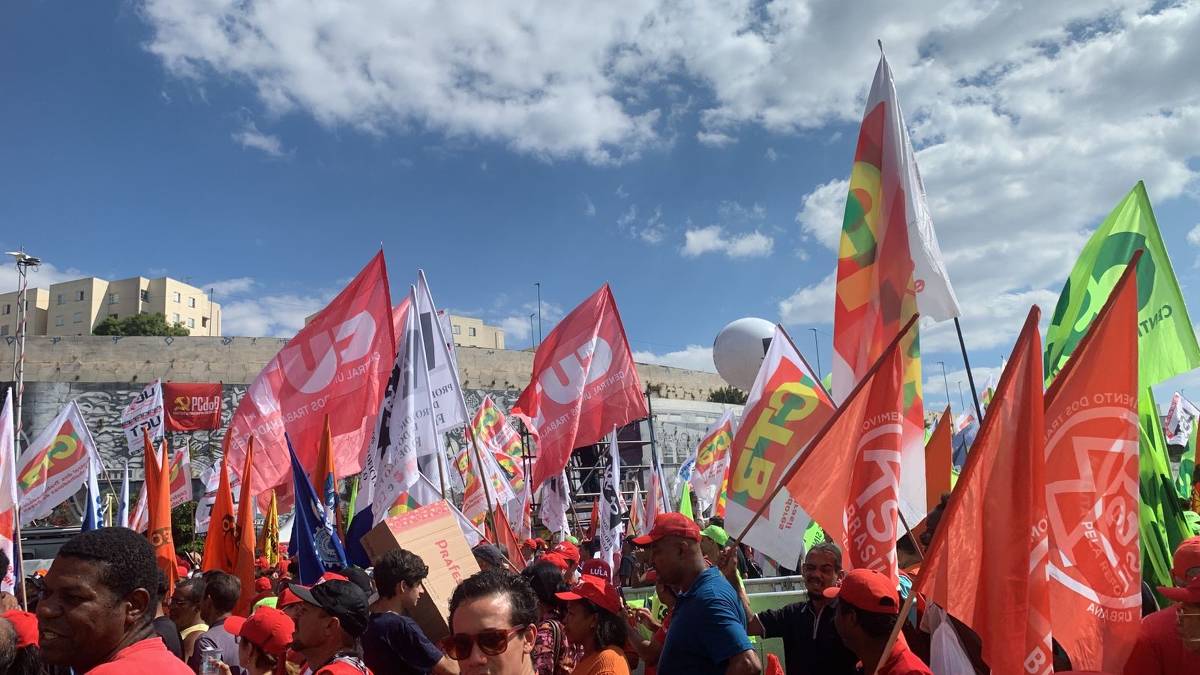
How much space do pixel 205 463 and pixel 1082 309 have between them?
34.7 m

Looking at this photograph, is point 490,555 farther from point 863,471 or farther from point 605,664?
point 863,471

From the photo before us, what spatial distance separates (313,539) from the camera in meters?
7.05

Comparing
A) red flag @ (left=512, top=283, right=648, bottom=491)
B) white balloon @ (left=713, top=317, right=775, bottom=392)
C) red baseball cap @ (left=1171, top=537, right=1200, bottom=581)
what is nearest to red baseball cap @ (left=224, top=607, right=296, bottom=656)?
red baseball cap @ (left=1171, top=537, right=1200, bottom=581)

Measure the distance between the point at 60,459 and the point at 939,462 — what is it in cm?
1220

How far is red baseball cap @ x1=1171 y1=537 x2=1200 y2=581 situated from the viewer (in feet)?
11.9

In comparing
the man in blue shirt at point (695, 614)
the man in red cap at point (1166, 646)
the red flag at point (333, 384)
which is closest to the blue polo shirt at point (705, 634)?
the man in blue shirt at point (695, 614)

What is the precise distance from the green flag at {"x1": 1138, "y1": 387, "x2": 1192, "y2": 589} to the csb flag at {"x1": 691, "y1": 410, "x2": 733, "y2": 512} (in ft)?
39.9

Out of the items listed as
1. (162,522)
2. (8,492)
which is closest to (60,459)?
(8,492)

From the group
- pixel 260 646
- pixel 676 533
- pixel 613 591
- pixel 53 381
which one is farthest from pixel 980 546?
pixel 53 381

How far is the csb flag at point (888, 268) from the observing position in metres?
5.42

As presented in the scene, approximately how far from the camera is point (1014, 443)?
10.6 feet

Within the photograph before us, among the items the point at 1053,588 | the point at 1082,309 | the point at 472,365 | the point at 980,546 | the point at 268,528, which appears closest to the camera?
the point at 980,546

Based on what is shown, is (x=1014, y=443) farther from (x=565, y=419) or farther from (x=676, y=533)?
(x=565, y=419)

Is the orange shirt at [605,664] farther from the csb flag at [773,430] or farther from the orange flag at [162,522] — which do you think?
the orange flag at [162,522]
